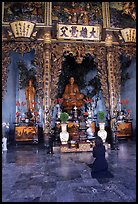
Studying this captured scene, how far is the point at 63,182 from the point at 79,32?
531 cm

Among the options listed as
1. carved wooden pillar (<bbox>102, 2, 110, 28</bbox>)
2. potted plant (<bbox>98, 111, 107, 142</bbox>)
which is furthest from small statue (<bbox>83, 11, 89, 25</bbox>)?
potted plant (<bbox>98, 111, 107, 142</bbox>)

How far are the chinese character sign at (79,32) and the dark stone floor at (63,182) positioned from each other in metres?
4.25

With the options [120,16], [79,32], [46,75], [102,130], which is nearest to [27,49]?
[46,75]

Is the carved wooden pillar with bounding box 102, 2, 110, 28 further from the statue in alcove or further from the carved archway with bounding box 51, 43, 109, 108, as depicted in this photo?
the statue in alcove

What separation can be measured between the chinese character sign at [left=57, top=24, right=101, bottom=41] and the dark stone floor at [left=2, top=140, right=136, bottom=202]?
13.9 ft

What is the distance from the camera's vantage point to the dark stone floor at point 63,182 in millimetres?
2514

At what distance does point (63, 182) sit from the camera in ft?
10.2

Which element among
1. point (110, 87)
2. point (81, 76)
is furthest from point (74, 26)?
point (81, 76)

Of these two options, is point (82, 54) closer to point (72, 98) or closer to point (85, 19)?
point (85, 19)

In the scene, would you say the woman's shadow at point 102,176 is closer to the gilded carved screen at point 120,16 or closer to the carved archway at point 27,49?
the carved archway at point 27,49

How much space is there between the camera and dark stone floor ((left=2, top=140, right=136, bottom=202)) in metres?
2.51

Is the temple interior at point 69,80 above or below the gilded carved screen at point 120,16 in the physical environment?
below

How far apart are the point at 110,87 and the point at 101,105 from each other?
3033 mm

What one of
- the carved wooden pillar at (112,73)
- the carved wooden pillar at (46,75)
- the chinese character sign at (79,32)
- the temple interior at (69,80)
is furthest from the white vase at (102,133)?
the chinese character sign at (79,32)
